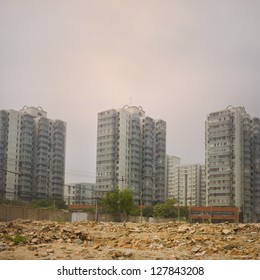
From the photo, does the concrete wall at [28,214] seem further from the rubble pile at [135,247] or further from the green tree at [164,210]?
the green tree at [164,210]

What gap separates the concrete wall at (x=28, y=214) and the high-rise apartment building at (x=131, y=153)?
12.2 feet

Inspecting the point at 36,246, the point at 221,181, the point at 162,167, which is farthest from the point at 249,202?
the point at 36,246

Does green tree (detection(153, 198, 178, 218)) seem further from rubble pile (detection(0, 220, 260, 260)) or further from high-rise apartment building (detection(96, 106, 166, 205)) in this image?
rubble pile (detection(0, 220, 260, 260))

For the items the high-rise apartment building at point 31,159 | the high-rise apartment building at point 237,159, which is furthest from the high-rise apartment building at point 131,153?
the high-rise apartment building at point 31,159

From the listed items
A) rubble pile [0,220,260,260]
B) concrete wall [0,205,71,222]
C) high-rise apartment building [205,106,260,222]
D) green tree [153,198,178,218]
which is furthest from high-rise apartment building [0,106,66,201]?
rubble pile [0,220,260,260]

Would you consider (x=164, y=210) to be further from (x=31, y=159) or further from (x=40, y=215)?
(x=40, y=215)

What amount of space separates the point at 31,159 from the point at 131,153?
811cm

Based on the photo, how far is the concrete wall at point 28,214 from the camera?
68.1ft

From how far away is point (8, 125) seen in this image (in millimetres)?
22547

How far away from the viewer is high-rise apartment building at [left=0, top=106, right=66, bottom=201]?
23.6m

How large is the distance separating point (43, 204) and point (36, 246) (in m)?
23.3

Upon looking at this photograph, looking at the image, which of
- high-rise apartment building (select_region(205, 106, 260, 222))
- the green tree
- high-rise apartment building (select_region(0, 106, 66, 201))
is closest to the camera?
high-rise apartment building (select_region(205, 106, 260, 222))

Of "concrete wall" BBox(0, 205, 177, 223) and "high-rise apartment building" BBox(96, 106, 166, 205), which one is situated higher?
"high-rise apartment building" BBox(96, 106, 166, 205)

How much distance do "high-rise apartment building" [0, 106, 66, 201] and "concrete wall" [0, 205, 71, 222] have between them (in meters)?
1.76
